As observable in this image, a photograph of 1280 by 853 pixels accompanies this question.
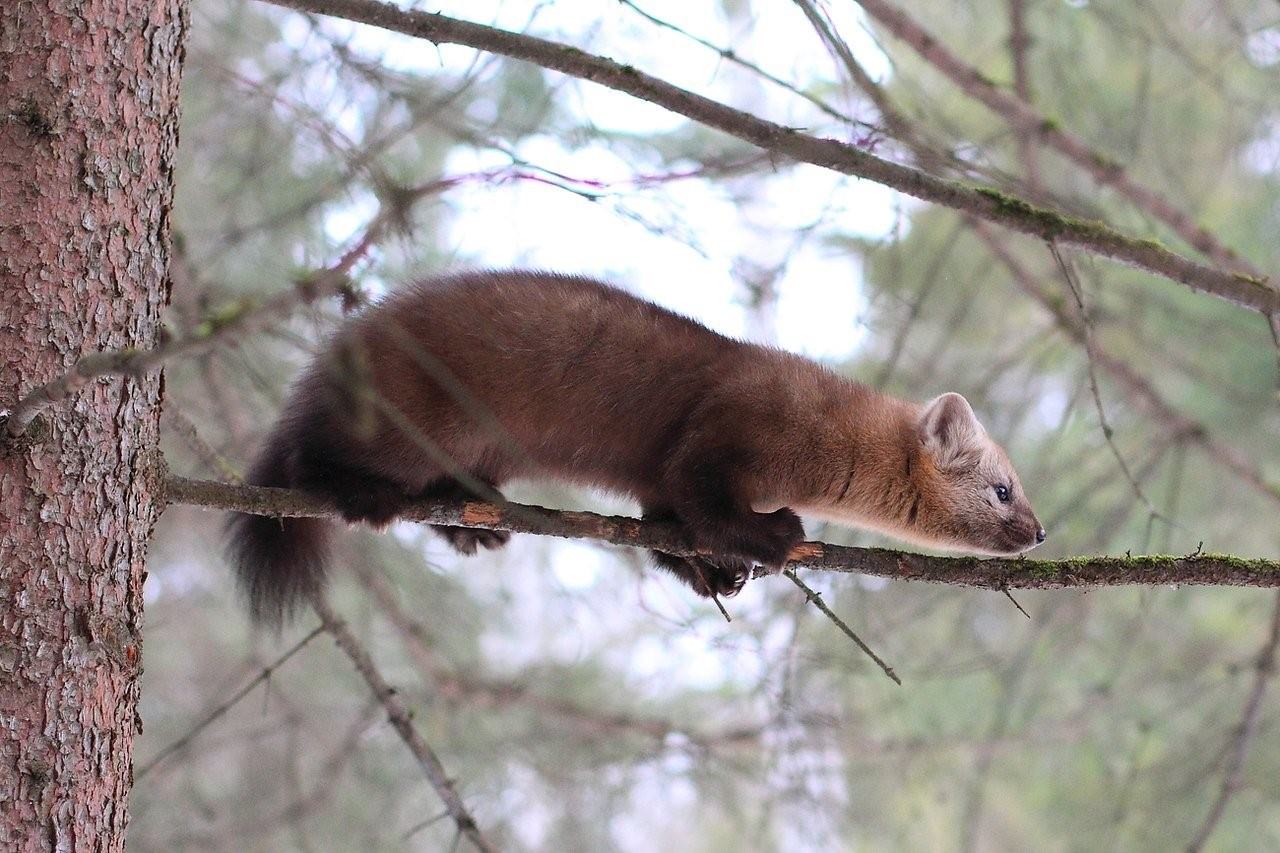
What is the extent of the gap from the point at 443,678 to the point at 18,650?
3.37 m

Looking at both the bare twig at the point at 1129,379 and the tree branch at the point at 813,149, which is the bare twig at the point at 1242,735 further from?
the tree branch at the point at 813,149

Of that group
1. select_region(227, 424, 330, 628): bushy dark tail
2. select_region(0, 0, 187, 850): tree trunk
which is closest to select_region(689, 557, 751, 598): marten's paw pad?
select_region(227, 424, 330, 628): bushy dark tail

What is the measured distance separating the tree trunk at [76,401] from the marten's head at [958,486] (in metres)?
2.95

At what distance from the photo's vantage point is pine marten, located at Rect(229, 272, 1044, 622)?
3.89 m

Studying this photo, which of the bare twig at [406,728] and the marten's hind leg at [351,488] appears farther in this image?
the bare twig at [406,728]

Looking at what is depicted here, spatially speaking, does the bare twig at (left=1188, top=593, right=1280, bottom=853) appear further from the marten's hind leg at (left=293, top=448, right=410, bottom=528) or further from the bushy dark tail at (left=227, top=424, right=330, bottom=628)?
the bushy dark tail at (left=227, top=424, right=330, bottom=628)

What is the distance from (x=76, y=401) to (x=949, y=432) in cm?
324

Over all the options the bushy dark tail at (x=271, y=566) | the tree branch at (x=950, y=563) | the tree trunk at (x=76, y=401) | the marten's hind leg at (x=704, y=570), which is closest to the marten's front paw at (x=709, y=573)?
the marten's hind leg at (x=704, y=570)

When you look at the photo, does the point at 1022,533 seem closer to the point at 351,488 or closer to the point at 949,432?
the point at 949,432

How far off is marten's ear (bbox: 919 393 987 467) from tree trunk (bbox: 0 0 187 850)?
2.97 m

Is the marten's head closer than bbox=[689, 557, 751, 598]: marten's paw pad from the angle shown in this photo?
No

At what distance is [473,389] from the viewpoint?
3963 mm

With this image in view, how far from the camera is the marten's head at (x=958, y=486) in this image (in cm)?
473

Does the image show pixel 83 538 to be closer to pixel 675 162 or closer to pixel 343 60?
pixel 343 60
